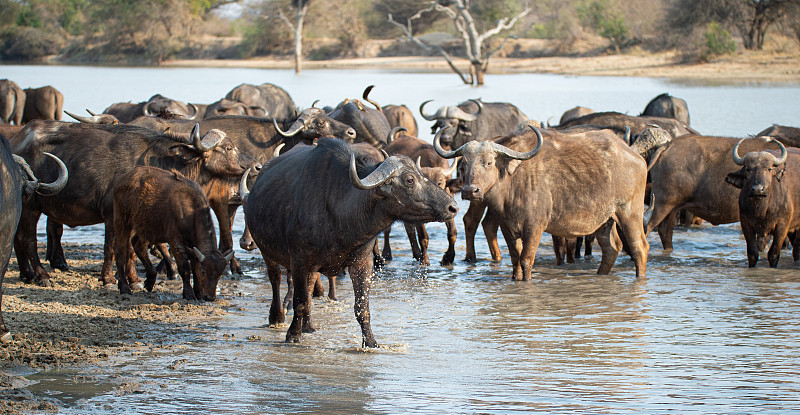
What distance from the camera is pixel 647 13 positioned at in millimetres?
62594

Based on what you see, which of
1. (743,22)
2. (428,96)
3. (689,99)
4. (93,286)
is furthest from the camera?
(743,22)

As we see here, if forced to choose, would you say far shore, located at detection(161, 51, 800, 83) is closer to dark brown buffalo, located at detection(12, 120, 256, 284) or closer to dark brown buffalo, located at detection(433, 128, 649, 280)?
dark brown buffalo, located at detection(433, 128, 649, 280)

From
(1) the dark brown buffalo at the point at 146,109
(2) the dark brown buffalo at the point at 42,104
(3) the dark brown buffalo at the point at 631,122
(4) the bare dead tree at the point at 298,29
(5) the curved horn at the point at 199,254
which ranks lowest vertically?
(5) the curved horn at the point at 199,254

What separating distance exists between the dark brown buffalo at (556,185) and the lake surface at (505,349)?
0.60m

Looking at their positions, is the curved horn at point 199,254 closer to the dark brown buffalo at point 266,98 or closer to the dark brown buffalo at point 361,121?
the dark brown buffalo at point 361,121

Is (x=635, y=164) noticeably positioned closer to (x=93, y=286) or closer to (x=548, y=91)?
(x=93, y=286)

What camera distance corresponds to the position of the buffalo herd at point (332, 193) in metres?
6.47

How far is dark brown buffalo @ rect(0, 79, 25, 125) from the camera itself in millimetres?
21812

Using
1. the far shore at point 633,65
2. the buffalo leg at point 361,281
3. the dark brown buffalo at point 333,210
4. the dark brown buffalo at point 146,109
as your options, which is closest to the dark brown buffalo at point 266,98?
the dark brown buffalo at point 146,109

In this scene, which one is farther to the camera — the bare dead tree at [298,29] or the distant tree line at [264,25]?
the distant tree line at [264,25]

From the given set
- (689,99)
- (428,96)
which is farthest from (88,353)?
(428,96)

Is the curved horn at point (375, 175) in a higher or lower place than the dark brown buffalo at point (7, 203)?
higher

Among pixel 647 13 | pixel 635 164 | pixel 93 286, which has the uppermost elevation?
pixel 647 13

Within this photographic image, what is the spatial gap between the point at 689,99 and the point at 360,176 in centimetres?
2896
